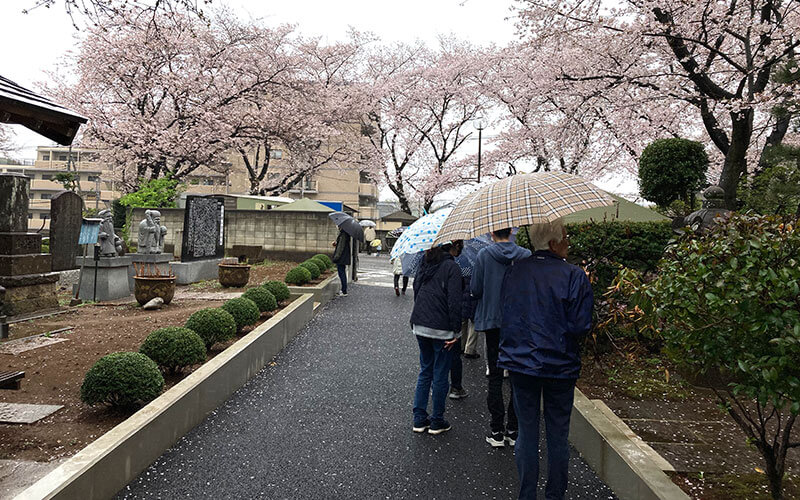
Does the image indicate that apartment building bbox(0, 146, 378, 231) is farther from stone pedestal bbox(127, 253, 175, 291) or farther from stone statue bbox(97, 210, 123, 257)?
stone statue bbox(97, 210, 123, 257)

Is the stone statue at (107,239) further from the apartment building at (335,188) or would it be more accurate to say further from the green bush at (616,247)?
the apartment building at (335,188)

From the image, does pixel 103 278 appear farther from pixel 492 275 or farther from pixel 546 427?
pixel 546 427

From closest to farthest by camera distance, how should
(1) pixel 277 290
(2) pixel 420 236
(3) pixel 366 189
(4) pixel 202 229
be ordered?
(2) pixel 420 236, (1) pixel 277 290, (4) pixel 202 229, (3) pixel 366 189

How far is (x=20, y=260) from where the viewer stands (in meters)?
8.03

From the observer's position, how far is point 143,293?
8.99 m

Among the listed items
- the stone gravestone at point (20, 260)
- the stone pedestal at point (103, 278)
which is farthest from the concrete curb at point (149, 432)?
the stone pedestal at point (103, 278)

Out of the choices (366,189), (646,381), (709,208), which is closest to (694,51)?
(709,208)

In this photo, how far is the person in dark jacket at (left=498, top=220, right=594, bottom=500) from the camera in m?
2.99

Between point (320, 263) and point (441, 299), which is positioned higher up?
point (441, 299)

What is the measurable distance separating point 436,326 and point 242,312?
3521 mm

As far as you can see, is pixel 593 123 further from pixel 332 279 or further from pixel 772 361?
pixel 772 361

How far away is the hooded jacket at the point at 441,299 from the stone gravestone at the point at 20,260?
22.2 feet

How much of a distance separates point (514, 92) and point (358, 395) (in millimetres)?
21801

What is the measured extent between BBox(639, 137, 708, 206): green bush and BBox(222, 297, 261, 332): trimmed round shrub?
24.7ft
